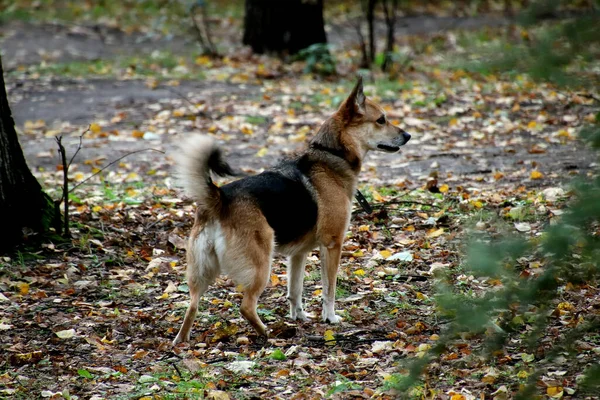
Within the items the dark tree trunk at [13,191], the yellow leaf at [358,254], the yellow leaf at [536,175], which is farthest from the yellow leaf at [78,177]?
the yellow leaf at [536,175]

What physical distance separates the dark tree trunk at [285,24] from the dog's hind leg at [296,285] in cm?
1028

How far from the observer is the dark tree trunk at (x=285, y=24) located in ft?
50.0

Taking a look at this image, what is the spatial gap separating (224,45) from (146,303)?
41.1ft

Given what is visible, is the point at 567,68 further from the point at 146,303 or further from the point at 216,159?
the point at 146,303

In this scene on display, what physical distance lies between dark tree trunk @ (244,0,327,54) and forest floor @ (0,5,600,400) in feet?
1.40

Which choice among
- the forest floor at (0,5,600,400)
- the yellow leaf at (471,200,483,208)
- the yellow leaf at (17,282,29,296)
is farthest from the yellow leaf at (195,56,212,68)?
the yellow leaf at (17,282,29,296)

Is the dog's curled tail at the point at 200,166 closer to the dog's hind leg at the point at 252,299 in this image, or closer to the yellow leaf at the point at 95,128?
the dog's hind leg at the point at 252,299

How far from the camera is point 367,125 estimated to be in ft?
20.8

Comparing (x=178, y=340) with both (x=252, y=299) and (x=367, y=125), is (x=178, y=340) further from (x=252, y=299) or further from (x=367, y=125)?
(x=367, y=125)

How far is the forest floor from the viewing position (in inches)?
180

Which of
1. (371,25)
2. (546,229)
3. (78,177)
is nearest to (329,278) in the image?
(546,229)

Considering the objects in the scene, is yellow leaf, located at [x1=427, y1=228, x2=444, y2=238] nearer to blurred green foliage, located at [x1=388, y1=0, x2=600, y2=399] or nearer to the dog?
the dog

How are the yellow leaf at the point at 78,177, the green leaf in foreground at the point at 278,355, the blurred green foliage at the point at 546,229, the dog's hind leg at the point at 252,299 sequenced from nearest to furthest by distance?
the blurred green foliage at the point at 546,229
the green leaf in foreground at the point at 278,355
the dog's hind leg at the point at 252,299
the yellow leaf at the point at 78,177

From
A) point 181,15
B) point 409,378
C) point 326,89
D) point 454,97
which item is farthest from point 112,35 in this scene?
point 409,378
